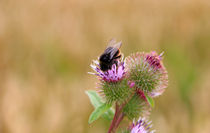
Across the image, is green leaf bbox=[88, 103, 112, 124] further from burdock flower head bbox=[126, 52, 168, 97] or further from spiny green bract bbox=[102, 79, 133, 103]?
burdock flower head bbox=[126, 52, 168, 97]

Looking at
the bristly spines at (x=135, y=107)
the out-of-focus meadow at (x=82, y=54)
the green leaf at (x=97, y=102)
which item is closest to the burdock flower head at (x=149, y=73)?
the bristly spines at (x=135, y=107)

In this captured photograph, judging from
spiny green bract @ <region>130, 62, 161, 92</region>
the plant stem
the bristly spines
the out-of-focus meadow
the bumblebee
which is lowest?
the plant stem

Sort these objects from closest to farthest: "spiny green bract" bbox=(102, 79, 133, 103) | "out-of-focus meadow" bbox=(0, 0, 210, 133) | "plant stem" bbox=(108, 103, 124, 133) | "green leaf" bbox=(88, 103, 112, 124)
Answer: "green leaf" bbox=(88, 103, 112, 124)
"plant stem" bbox=(108, 103, 124, 133)
"spiny green bract" bbox=(102, 79, 133, 103)
"out-of-focus meadow" bbox=(0, 0, 210, 133)

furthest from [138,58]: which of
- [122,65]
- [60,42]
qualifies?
[60,42]

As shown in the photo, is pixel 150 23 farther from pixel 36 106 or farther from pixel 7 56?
pixel 36 106

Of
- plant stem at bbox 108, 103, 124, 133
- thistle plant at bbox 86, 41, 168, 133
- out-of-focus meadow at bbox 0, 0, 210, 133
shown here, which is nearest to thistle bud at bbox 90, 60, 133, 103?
thistle plant at bbox 86, 41, 168, 133

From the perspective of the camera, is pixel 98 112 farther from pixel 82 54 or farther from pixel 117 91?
pixel 82 54

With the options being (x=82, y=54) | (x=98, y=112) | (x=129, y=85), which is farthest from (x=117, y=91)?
(x=82, y=54)
